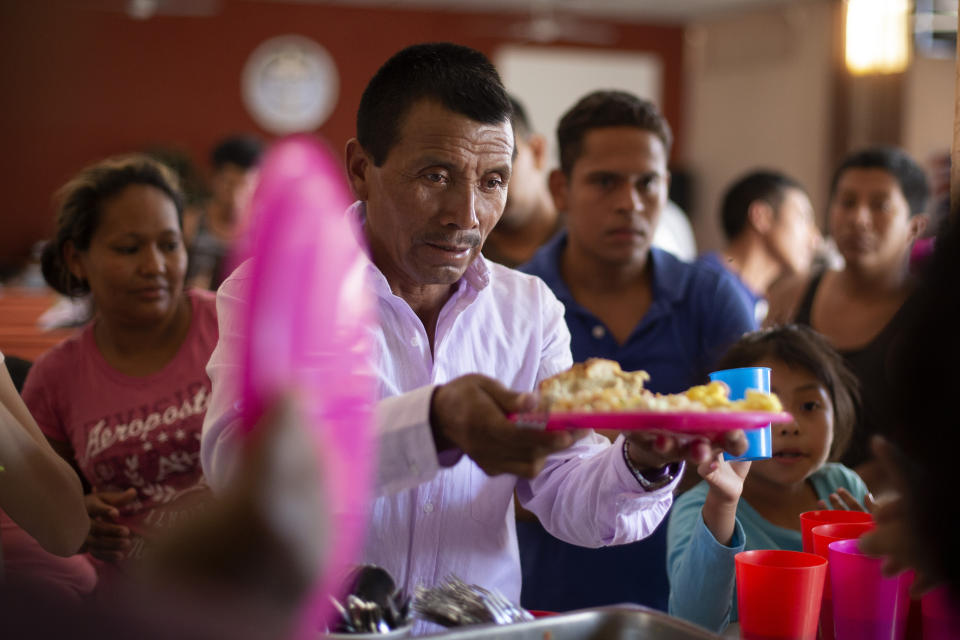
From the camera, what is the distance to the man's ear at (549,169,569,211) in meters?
2.44

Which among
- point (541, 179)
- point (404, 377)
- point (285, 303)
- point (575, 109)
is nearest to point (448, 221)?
point (404, 377)

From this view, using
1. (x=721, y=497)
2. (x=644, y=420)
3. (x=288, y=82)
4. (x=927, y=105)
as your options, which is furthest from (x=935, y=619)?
(x=288, y=82)

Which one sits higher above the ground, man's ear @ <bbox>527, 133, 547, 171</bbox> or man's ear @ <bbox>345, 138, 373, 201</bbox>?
man's ear @ <bbox>527, 133, 547, 171</bbox>

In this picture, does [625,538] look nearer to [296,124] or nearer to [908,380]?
[908,380]

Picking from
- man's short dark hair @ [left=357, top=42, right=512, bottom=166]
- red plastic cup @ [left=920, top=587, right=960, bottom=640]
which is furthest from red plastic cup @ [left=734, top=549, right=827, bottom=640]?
man's short dark hair @ [left=357, top=42, right=512, bottom=166]

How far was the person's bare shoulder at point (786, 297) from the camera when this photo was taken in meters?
2.93

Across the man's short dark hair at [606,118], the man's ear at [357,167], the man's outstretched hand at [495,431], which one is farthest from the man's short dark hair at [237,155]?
the man's outstretched hand at [495,431]

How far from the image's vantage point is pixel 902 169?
2.92 meters

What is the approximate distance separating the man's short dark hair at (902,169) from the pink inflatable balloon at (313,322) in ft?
8.37

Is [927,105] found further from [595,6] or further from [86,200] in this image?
[86,200]

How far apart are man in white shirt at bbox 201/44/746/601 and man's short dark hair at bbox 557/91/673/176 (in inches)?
32.0

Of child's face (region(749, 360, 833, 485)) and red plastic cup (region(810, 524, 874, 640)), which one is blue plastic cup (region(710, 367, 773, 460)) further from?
child's face (region(749, 360, 833, 485))

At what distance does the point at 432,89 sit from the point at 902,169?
6.69 ft

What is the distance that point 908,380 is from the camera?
2.75ft
